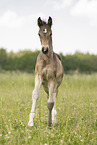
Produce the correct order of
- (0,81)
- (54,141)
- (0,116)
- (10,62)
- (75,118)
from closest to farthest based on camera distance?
(54,141) → (0,116) → (75,118) → (0,81) → (10,62)

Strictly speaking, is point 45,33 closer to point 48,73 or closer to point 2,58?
point 48,73

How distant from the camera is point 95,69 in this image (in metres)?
23.6

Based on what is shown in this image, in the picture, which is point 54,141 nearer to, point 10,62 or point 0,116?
point 0,116

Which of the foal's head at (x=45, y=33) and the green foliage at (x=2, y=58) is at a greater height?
the green foliage at (x=2, y=58)

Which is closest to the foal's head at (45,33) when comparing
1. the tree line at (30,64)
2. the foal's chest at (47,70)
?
the foal's chest at (47,70)

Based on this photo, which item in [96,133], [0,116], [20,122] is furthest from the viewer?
[0,116]

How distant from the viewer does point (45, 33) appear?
14.2ft

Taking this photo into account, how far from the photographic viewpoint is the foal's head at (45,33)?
4.24m

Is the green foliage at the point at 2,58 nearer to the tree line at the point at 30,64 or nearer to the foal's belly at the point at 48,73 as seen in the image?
the tree line at the point at 30,64

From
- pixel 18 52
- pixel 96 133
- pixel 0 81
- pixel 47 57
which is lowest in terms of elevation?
pixel 96 133

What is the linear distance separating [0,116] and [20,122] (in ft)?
2.42

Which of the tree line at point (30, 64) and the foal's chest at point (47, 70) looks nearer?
the foal's chest at point (47, 70)

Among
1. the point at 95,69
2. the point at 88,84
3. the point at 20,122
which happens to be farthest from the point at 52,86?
the point at 95,69

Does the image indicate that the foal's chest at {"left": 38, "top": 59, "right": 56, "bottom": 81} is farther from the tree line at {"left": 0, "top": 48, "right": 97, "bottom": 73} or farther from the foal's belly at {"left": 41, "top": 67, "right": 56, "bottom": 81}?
the tree line at {"left": 0, "top": 48, "right": 97, "bottom": 73}
